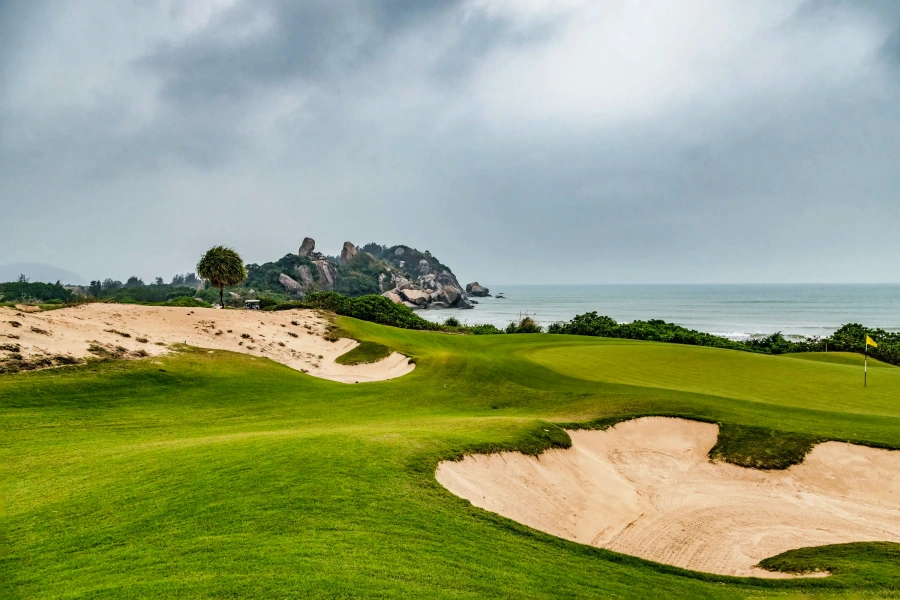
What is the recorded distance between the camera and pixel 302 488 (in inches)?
293

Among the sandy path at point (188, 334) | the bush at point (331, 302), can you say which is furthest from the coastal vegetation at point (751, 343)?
the sandy path at point (188, 334)

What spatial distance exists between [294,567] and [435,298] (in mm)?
151221

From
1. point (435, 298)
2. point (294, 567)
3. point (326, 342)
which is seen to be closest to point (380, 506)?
point (294, 567)

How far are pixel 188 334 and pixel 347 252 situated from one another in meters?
173

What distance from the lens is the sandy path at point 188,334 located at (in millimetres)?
17062

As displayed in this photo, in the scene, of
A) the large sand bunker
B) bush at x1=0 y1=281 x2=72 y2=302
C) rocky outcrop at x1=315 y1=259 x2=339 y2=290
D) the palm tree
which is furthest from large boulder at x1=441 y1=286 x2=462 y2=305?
the large sand bunker

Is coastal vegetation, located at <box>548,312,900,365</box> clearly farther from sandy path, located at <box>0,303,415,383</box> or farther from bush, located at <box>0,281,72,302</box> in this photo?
bush, located at <box>0,281,72,302</box>

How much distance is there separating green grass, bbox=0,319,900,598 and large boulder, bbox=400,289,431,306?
12793 centimetres

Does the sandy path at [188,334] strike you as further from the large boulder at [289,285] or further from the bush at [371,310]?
the large boulder at [289,285]

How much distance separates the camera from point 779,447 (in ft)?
45.2

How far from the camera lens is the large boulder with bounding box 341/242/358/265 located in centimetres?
19362

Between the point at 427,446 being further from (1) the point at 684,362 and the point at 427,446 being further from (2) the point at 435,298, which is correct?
(2) the point at 435,298

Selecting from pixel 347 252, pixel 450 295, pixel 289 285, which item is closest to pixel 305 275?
pixel 289 285

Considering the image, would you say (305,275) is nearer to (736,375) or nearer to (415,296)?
Answer: (415,296)
